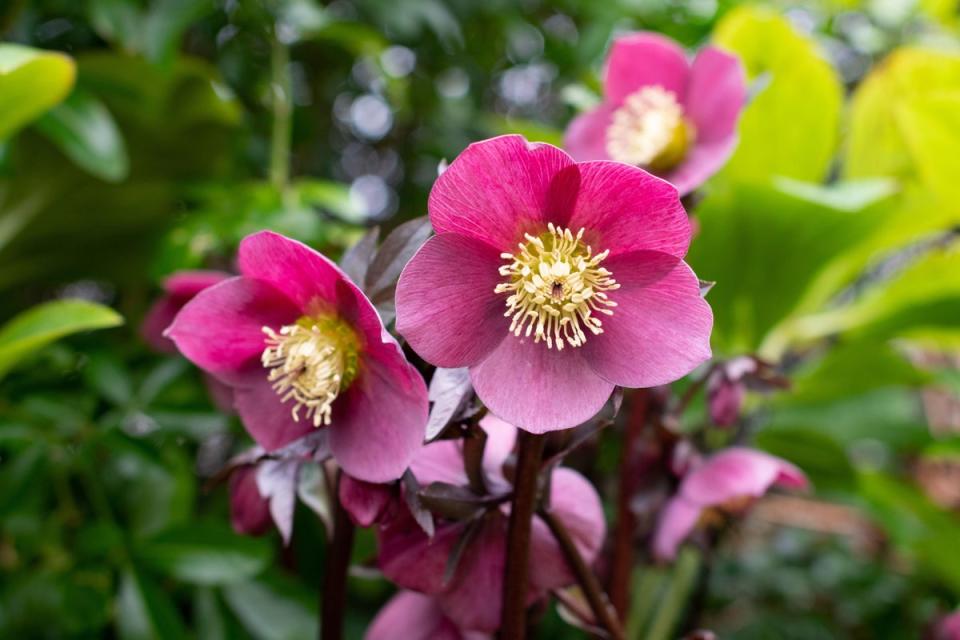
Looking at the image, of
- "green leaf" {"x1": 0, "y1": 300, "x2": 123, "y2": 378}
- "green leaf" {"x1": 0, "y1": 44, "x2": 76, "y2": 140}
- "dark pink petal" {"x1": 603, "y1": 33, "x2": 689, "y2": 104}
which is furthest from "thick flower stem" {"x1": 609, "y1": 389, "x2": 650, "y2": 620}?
"green leaf" {"x1": 0, "y1": 44, "x2": 76, "y2": 140}

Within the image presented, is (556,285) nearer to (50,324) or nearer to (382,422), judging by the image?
(382,422)

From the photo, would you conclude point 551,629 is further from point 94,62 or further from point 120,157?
point 94,62

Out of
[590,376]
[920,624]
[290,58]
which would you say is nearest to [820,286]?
[920,624]

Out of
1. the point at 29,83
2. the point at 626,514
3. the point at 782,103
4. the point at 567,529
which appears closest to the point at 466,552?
the point at 567,529

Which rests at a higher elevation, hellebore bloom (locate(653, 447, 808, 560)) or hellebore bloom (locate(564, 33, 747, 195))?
hellebore bloom (locate(564, 33, 747, 195))

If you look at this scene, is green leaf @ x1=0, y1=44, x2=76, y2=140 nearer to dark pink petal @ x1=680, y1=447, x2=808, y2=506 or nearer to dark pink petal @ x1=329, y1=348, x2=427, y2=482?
dark pink petal @ x1=329, y1=348, x2=427, y2=482
